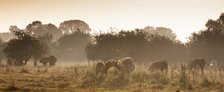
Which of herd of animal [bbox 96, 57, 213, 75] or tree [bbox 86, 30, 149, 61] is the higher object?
tree [bbox 86, 30, 149, 61]

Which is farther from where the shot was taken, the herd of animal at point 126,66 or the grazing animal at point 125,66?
the herd of animal at point 126,66

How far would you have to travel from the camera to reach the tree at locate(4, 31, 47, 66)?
77.9 meters

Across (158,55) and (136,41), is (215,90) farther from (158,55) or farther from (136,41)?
(158,55)

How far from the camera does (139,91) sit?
1209 inches

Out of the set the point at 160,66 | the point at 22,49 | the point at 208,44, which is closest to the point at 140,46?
the point at 208,44

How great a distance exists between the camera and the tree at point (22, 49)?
7788 centimetres

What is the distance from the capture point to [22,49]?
7856cm

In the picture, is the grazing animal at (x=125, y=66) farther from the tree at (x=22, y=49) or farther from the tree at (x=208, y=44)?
the tree at (x=22, y=49)

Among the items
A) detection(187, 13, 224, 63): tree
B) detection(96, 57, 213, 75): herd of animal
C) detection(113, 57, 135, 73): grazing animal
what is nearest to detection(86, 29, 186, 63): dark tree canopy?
detection(187, 13, 224, 63): tree

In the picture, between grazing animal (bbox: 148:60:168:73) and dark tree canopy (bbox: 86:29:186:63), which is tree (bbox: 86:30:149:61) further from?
grazing animal (bbox: 148:60:168:73)

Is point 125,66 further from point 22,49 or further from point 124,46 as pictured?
point 22,49

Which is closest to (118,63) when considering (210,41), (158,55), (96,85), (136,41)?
(96,85)

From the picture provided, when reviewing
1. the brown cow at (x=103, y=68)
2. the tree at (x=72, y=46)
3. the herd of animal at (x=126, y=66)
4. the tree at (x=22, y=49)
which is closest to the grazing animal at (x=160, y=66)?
the herd of animal at (x=126, y=66)

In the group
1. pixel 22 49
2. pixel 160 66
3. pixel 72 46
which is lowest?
pixel 160 66
